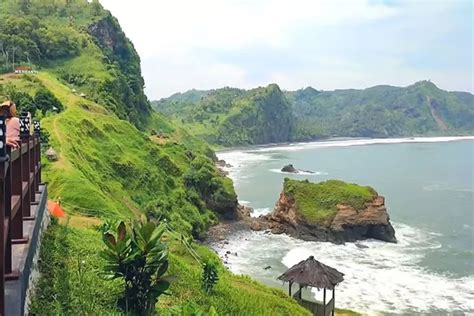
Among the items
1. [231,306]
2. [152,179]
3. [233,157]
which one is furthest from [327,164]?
[231,306]

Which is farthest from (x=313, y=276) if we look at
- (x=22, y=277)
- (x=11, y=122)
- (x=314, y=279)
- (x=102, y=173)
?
(x=102, y=173)

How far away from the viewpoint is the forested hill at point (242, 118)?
501ft

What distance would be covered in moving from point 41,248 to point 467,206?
205ft

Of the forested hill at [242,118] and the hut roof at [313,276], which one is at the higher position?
the forested hill at [242,118]

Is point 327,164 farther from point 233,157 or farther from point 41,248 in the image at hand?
point 41,248

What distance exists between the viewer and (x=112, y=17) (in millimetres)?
102812

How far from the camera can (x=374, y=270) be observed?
37.6m

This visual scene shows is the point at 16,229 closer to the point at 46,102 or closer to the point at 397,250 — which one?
the point at 397,250

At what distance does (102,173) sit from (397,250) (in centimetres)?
2495

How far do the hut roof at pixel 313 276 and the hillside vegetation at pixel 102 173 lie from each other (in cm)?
234

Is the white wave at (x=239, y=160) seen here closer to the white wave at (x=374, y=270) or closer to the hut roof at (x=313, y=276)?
the white wave at (x=374, y=270)

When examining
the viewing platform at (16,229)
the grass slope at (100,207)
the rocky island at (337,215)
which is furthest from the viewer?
the rocky island at (337,215)

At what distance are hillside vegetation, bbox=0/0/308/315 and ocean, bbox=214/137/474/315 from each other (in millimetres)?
6624

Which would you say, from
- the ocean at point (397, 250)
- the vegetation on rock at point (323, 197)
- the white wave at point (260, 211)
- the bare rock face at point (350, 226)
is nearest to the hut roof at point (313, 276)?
the ocean at point (397, 250)
